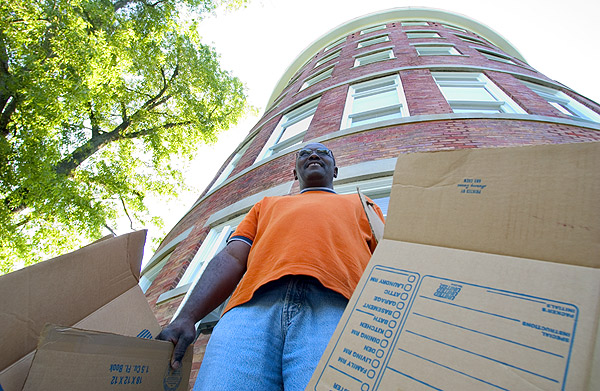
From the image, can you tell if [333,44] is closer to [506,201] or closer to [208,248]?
[208,248]

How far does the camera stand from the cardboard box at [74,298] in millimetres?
1073

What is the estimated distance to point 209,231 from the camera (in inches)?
212

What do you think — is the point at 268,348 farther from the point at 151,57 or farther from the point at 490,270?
the point at 151,57

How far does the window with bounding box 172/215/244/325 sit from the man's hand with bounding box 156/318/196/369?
9.00 feet

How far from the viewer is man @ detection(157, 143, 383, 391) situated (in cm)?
119

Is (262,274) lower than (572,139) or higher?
lower

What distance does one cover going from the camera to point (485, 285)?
729mm

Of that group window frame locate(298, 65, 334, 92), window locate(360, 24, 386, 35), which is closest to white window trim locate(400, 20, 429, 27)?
window locate(360, 24, 386, 35)

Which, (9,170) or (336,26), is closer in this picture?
(9,170)

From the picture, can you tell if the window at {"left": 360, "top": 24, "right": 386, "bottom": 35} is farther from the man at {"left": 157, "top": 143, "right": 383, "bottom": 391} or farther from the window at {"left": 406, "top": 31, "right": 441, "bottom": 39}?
the man at {"left": 157, "top": 143, "right": 383, "bottom": 391}

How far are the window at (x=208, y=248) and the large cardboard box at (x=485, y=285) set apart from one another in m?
3.68

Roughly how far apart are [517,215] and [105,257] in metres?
1.69

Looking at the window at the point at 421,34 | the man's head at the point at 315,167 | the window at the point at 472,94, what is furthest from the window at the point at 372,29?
the man's head at the point at 315,167

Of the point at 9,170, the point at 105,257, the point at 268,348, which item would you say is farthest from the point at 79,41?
the point at 268,348
